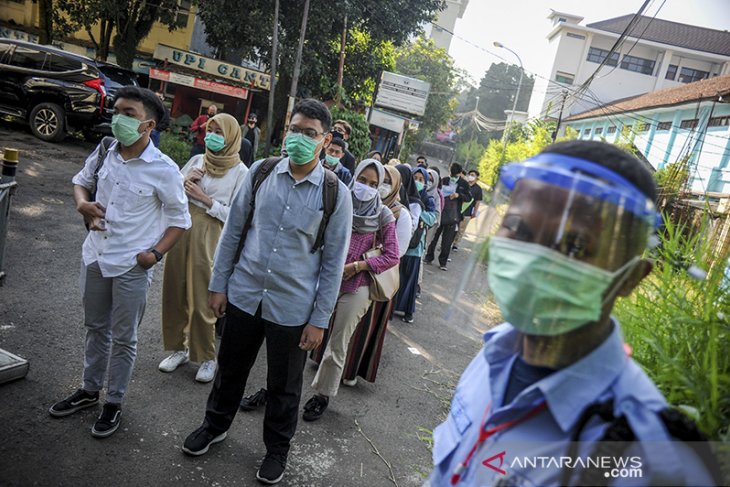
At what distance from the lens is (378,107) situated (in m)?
26.0

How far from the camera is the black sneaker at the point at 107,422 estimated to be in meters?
2.94

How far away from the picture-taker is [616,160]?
1.12 m

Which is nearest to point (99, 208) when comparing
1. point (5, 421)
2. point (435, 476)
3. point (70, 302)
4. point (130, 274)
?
point (130, 274)

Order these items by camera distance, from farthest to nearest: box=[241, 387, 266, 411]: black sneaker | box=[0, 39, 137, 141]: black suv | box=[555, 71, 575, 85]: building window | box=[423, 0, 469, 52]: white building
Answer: box=[423, 0, 469, 52]: white building → box=[555, 71, 575, 85]: building window → box=[0, 39, 137, 141]: black suv → box=[241, 387, 266, 411]: black sneaker

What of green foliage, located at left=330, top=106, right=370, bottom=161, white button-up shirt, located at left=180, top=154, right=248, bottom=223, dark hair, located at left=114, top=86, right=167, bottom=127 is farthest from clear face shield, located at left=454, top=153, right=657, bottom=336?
green foliage, located at left=330, top=106, right=370, bottom=161

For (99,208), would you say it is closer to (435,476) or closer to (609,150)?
(435,476)

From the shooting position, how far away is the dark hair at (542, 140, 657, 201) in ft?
3.62

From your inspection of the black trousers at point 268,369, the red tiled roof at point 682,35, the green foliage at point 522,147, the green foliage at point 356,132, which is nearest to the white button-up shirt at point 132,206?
the black trousers at point 268,369

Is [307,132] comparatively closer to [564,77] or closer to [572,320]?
[572,320]

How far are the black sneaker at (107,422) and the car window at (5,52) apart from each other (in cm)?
1134

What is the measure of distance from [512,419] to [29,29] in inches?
1081

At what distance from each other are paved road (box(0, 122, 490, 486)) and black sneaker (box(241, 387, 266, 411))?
0.14 metres

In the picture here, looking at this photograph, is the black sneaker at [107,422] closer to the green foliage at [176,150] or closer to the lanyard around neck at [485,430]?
the lanyard around neck at [485,430]

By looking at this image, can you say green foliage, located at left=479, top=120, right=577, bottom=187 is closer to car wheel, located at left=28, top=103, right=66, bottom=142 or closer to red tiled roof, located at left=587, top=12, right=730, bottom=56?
car wheel, located at left=28, top=103, right=66, bottom=142
